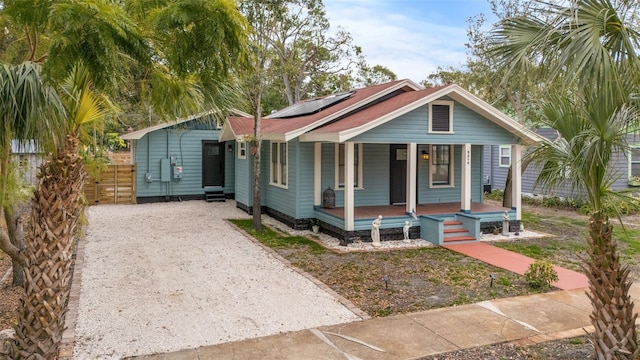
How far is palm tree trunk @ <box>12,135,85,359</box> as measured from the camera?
154 inches

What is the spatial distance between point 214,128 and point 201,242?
28.4 ft

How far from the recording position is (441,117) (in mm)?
11328

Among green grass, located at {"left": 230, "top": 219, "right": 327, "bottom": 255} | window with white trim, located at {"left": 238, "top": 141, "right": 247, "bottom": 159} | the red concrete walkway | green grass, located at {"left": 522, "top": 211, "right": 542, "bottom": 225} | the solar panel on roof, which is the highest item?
the solar panel on roof

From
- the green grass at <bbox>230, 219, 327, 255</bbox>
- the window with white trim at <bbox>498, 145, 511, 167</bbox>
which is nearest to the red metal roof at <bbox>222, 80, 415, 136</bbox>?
the green grass at <bbox>230, 219, 327, 255</bbox>

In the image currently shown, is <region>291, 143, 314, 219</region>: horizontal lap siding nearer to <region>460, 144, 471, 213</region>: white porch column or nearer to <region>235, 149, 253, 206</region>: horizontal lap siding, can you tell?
<region>235, 149, 253, 206</region>: horizontal lap siding

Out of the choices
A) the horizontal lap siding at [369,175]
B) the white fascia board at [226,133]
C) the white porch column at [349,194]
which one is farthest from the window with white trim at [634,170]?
the white fascia board at [226,133]

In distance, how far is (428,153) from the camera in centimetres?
1347

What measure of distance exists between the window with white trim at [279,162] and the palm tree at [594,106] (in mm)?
9212

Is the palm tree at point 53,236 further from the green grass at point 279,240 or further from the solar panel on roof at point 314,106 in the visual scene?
the solar panel on roof at point 314,106

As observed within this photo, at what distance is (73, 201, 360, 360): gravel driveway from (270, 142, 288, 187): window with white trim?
7.80 feet

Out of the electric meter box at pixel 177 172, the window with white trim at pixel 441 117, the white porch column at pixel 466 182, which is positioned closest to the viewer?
the window with white trim at pixel 441 117

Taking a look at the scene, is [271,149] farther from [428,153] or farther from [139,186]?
[139,186]

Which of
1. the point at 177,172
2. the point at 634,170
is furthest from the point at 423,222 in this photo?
the point at 634,170

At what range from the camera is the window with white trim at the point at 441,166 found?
44.5ft
